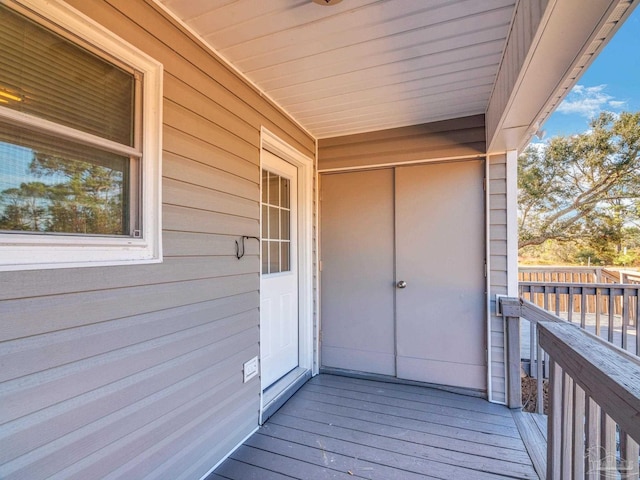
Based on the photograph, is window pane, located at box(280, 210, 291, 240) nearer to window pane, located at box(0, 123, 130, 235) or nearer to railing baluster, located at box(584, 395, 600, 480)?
window pane, located at box(0, 123, 130, 235)

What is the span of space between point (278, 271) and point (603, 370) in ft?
7.43

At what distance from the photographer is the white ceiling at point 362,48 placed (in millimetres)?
1457

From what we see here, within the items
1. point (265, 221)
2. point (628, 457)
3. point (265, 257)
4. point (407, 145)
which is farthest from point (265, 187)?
point (628, 457)

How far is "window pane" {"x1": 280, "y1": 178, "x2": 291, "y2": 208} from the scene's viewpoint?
2.86 m

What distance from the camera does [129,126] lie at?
52.0 inches

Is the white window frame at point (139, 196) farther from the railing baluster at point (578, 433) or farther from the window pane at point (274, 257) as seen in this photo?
the railing baluster at point (578, 433)

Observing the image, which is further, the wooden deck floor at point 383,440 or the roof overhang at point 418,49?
the wooden deck floor at point 383,440

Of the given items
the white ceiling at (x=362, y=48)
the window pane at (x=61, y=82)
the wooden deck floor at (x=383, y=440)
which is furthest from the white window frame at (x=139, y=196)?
the wooden deck floor at (x=383, y=440)

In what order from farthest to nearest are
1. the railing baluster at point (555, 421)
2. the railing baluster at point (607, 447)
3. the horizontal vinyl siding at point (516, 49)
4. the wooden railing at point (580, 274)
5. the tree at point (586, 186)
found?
the tree at point (586, 186), the wooden railing at point (580, 274), the railing baluster at point (555, 421), the horizontal vinyl siding at point (516, 49), the railing baluster at point (607, 447)

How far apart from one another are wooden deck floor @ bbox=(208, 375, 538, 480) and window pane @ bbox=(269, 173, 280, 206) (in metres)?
1.75

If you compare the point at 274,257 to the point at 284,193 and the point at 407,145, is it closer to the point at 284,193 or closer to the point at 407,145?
the point at 284,193

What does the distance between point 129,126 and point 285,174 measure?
166 centimetres

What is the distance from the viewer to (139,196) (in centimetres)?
136

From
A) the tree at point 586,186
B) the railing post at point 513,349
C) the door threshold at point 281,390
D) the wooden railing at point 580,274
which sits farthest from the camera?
the tree at point 586,186
